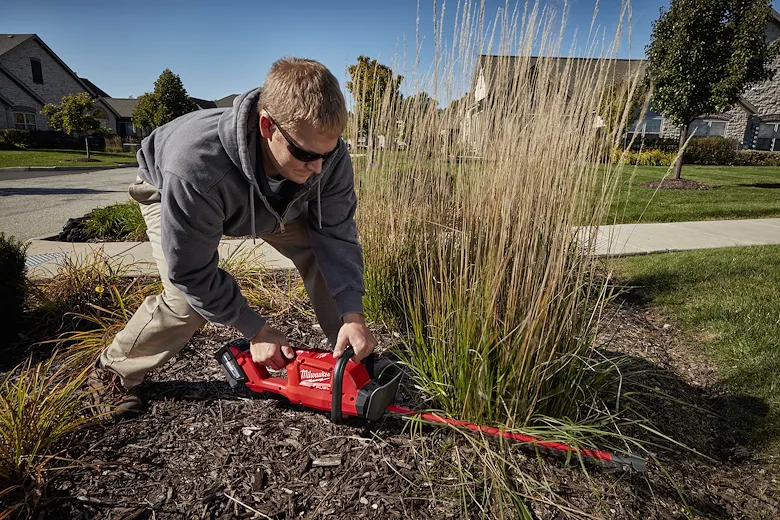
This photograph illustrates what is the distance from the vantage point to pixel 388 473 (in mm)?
1832

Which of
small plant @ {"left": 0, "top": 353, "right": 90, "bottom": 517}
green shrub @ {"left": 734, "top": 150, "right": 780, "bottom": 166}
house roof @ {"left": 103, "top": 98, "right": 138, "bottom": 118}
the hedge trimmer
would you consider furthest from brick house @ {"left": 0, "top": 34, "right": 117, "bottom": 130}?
green shrub @ {"left": 734, "top": 150, "right": 780, "bottom": 166}

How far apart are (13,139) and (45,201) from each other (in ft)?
76.7

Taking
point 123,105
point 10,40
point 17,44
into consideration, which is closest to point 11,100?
point 17,44

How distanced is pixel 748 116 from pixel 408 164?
3090 centimetres

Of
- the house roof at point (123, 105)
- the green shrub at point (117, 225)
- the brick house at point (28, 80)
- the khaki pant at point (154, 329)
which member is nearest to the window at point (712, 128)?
the green shrub at point (117, 225)

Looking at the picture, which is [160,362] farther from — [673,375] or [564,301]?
[673,375]

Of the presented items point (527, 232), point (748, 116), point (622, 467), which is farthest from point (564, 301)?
point (748, 116)

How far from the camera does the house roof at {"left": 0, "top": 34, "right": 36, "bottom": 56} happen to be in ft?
99.3

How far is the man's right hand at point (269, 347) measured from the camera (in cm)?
188

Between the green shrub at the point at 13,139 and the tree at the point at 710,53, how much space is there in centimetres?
3078

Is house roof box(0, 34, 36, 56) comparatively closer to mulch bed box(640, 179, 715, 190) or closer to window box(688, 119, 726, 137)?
mulch bed box(640, 179, 715, 190)

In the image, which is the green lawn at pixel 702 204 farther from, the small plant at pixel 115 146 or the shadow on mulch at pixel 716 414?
the small plant at pixel 115 146

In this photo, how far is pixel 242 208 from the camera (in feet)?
6.18

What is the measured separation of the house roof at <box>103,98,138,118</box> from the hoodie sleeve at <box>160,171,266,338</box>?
51.4 m
